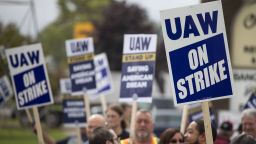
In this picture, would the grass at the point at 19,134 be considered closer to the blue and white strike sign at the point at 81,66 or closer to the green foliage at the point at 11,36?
the green foliage at the point at 11,36

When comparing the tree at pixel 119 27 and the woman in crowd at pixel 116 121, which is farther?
the tree at pixel 119 27

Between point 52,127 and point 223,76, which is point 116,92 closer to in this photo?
point 52,127

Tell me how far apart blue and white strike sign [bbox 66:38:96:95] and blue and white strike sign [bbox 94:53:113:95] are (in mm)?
1026

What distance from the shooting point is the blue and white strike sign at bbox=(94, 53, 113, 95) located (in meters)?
15.2

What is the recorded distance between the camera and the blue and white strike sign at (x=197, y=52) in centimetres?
796

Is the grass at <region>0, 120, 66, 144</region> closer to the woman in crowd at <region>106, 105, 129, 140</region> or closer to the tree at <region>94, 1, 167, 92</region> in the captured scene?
the tree at <region>94, 1, 167, 92</region>

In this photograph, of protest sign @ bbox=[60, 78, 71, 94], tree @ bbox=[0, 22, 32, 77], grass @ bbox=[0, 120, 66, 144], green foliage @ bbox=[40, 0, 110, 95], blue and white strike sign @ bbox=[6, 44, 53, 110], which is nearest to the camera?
blue and white strike sign @ bbox=[6, 44, 53, 110]

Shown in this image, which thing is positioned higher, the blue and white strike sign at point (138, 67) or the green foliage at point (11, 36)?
the green foliage at point (11, 36)

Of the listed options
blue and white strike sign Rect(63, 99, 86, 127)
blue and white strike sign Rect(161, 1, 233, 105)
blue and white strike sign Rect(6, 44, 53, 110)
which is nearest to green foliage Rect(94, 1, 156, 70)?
blue and white strike sign Rect(63, 99, 86, 127)

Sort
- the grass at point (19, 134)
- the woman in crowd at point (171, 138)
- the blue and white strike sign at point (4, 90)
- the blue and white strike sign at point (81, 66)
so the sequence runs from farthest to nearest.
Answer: the grass at point (19, 134) < the blue and white strike sign at point (4, 90) < the blue and white strike sign at point (81, 66) < the woman in crowd at point (171, 138)

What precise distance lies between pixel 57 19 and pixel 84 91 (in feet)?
248

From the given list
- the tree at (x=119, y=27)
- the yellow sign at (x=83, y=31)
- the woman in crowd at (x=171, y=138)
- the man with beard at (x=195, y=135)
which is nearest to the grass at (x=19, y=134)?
the yellow sign at (x=83, y=31)

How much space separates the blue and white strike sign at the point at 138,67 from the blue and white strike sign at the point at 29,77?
3.49 ft

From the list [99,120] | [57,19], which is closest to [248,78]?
[99,120]
